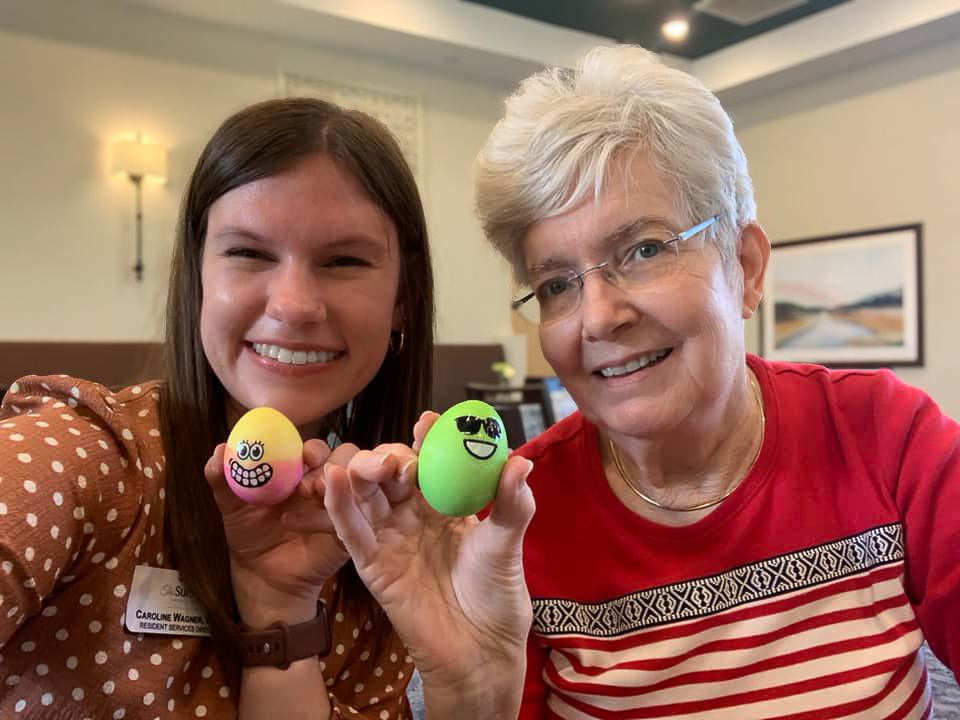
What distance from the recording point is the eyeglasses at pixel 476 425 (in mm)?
857

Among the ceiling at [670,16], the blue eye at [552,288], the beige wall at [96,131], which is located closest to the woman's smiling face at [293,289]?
the blue eye at [552,288]

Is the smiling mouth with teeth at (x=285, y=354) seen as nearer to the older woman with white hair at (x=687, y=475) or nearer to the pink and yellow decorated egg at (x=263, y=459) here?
the pink and yellow decorated egg at (x=263, y=459)

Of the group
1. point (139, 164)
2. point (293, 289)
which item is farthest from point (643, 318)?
point (139, 164)

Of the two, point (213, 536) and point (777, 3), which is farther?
point (777, 3)

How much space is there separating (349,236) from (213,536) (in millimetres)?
433

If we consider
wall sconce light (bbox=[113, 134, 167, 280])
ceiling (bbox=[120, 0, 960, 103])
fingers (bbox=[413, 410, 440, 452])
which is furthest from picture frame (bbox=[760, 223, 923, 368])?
fingers (bbox=[413, 410, 440, 452])

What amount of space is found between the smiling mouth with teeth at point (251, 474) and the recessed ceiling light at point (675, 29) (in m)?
5.42

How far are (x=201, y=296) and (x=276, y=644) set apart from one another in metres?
0.49

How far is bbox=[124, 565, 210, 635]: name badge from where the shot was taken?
2.88ft

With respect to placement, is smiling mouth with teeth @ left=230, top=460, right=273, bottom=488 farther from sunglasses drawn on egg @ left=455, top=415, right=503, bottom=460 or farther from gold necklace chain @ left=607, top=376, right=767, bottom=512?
gold necklace chain @ left=607, top=376, right=767, bottom=512

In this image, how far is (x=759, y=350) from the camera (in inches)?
248

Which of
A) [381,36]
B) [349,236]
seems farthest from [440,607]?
[381,36]

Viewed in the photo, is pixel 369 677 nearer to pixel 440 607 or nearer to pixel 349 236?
pixel 440 607

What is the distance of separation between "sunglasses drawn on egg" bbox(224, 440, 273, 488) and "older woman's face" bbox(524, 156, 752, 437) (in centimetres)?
44
